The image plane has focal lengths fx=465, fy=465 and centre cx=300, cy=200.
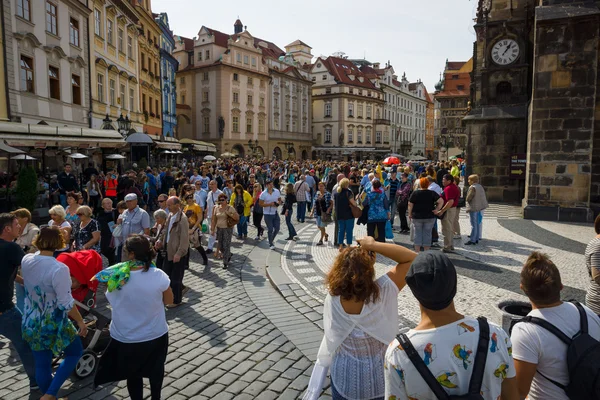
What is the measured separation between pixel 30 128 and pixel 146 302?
1407 cm

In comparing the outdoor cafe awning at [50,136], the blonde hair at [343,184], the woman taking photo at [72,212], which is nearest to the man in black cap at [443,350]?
the woman taking photo at [72,212]

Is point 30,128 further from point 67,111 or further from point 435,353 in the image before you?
point 435,353

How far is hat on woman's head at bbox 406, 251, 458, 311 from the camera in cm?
210

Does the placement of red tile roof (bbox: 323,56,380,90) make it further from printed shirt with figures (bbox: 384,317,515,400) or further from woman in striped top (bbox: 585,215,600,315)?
printed shirt with figures (bbox: 384,317,515,400)

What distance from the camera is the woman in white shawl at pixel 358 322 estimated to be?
2.82 metres

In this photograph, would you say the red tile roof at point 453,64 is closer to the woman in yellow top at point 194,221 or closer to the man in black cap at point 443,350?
the woman in yellow top at point 194,221

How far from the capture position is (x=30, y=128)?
1516 centimetres

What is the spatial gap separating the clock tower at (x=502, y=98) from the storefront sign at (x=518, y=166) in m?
0.70

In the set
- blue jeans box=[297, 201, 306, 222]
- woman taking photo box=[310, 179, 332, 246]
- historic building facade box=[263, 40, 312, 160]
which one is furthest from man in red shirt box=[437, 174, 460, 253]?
historic building facade box=[263, 40, 312, 160]

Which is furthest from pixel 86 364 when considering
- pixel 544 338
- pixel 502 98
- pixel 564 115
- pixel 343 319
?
pixel 502 98

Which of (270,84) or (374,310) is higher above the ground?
(270,84)

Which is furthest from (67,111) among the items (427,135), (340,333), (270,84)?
(427,135)

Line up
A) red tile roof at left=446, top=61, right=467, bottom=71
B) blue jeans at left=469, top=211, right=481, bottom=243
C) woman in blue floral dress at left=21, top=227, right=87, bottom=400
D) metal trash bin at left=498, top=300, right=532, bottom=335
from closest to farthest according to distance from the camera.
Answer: metal trash bin at left=498, top=300, right=532, bottom=335 < woman in blue floral dress at left=21, top=227, right=87, bottom=400 < blue jeans at left=469, top=211, right=481, bottom=243 < red tile roof at left=446, top=61, right=467, bottom=71

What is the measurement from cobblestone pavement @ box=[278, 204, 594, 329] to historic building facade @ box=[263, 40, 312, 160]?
50755mm
